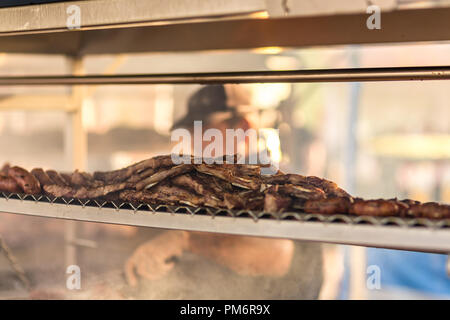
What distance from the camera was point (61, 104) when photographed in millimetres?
2557

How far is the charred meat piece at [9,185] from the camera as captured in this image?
1730 mm

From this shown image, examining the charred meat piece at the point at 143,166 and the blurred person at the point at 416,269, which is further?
the blurred person at the point at 416,269

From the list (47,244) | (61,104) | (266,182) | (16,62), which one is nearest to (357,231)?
(266,182)

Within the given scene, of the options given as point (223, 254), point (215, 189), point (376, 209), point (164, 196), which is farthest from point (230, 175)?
point (223, 254)

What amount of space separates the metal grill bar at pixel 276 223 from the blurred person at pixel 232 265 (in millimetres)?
1050

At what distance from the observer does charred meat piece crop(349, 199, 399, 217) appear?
1229 millimetres

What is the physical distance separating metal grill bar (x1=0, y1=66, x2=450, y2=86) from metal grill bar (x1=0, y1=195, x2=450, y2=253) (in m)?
0.44

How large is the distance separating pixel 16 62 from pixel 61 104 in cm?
226

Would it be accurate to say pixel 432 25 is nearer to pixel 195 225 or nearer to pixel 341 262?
pixel 195 225

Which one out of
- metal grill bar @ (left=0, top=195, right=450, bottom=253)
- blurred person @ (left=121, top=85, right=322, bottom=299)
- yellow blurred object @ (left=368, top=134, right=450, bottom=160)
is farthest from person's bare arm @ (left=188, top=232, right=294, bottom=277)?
yellow blurred object @ (left=368, top=134, right=450, bottom=160)

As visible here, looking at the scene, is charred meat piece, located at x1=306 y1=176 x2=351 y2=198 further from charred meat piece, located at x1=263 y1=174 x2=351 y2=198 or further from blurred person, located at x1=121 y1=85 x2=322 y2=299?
blurred person, located at x1=121 y1=85 x2=322 y2=299

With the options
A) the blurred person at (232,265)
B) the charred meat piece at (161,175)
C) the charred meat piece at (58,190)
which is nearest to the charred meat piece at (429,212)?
the charred meat piece at (161,175)

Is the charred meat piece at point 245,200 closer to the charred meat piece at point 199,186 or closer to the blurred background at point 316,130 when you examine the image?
the charred meat piece at point 199,186

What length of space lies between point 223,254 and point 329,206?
128 centimetres
